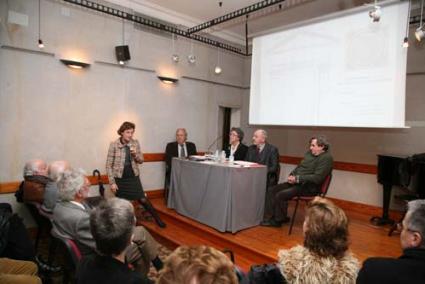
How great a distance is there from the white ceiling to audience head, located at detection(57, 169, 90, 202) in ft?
11.2

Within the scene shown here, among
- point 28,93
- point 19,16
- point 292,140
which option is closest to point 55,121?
point 28,93

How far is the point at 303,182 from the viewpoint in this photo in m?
3.47

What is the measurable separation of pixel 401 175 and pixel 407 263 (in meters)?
2.86

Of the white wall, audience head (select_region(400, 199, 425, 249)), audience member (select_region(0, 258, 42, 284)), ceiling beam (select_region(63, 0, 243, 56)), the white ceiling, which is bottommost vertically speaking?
audience member (select_region(0, 258, 42, 284))

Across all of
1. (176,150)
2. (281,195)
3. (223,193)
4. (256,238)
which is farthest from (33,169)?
(281,195)

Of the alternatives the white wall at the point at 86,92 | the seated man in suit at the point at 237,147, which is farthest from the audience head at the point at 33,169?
the seated man in suit at the point at 237,147

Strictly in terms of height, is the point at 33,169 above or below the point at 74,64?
below

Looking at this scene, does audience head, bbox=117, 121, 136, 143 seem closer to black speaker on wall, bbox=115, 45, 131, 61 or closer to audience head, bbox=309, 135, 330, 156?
black speaker on wall, bbox=115, 45, 131, 61

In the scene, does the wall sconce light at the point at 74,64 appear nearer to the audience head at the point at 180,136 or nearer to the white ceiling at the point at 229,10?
the white ceiling at the point at 229,10

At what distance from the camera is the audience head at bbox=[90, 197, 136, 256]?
1.36 m

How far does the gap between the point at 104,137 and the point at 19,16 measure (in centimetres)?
193

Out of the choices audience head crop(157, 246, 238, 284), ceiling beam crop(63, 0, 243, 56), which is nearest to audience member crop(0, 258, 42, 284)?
audience head crop(157, 246, 238, 284)

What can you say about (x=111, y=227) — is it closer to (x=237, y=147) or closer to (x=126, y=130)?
(x=126, y=130)

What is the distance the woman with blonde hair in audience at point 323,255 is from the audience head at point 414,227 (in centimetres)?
26
